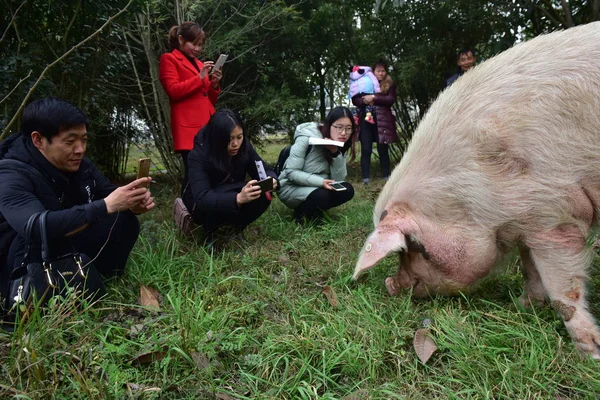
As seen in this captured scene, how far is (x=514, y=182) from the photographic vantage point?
2.49 metres

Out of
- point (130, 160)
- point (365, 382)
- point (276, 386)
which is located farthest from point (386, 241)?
point (130, 160)

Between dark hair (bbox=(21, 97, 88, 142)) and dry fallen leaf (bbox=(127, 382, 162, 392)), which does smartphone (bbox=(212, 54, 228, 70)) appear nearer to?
dark hair (bbox=(21, 97, 88, 142))

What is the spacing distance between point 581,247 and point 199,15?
19.0 ft

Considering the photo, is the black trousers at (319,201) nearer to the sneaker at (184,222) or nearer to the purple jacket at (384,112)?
the sneaker at (184,222)

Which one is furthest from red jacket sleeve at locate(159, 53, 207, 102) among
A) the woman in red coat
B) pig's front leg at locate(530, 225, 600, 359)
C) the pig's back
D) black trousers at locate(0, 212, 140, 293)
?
pig's front leg at locate(530, 225, 600, 359)

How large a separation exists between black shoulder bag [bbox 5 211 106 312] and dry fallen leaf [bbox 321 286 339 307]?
1370mm

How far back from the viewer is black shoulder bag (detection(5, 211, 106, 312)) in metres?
2.48

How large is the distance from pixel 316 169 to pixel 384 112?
117 inches

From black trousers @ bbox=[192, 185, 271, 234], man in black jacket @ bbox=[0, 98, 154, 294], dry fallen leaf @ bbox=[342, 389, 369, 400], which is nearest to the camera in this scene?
dry fallen leaf @ bbox=[342, 389, 369, 400]

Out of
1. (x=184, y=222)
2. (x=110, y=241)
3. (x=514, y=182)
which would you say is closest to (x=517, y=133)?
(x=514, y=182)

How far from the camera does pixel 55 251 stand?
9.01 feet

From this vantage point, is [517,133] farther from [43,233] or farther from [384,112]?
[384,112]

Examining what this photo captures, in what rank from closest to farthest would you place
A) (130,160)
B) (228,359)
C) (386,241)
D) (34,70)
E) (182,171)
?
1. (228,359)
2. (386,241)
3. (34,70)
4. (182,171)
5. (130,160)

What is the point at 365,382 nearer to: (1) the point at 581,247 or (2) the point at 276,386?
(2) the point at 276,386
